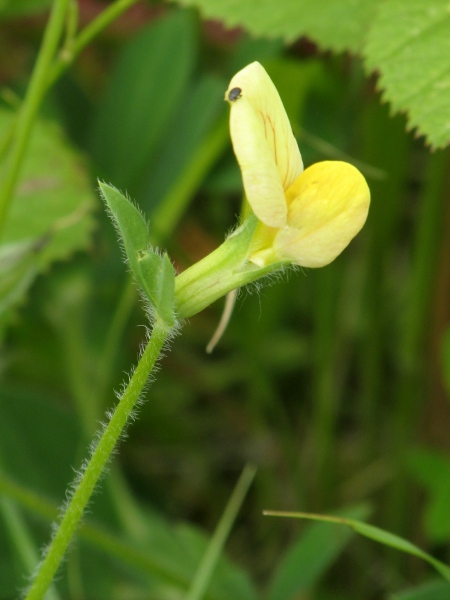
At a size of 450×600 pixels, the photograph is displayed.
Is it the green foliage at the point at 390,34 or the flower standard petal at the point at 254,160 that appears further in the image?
the green foliage at the point at 390,34

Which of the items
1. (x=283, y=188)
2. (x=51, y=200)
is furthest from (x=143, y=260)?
(x=51, y=200)

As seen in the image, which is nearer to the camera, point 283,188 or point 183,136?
point 283,188

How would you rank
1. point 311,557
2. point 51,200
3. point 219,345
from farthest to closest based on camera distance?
point 219,345 → point 51,200 → point 311,557

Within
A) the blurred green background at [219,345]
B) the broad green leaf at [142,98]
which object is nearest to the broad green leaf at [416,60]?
A: the blurred green background at [219,345]

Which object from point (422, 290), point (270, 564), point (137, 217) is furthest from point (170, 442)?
point (137, 217)

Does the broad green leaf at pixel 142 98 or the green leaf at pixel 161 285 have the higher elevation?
the broad green leaf at pixel 142 98

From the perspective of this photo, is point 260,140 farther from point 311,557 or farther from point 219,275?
point 311,557

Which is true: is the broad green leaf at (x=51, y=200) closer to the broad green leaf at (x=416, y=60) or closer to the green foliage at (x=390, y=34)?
the green foliage at (x=390, y=34)
